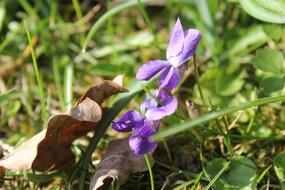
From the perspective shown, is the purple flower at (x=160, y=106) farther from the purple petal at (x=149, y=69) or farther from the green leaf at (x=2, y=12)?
the green leaf at (x=2, y=12)

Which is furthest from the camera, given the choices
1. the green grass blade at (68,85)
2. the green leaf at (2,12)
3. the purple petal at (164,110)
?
the green leaf at (2,12)

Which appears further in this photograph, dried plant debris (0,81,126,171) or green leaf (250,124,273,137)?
green leaf (250,124,273,137)

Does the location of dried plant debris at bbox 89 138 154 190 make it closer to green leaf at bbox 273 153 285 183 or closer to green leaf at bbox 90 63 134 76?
green leaf at bbox 273 153 285 183

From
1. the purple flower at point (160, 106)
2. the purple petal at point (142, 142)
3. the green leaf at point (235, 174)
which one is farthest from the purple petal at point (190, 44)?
the green leaf at point (235, 174)

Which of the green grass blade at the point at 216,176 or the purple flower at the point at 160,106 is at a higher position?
the purple flower at the point at 160,106

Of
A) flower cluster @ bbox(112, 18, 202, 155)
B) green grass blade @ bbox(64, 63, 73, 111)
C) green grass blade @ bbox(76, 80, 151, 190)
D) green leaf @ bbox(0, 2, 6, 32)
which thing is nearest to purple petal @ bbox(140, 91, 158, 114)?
flower cluster @ bbox(112, 18, 202, 155)

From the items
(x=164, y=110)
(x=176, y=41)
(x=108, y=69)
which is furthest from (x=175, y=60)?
(x=108, y=69)

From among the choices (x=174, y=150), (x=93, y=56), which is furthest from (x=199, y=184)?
(x=93, y=56)

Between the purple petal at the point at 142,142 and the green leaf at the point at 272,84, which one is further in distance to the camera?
the green leaf at the point at 272,84
